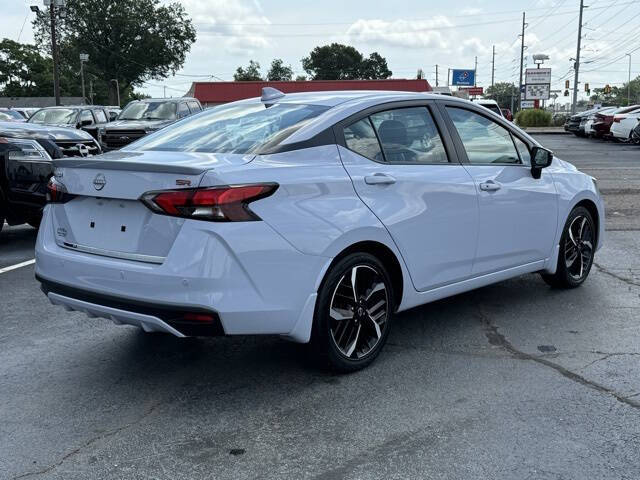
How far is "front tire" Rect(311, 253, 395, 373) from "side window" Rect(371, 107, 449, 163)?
2.49 ft

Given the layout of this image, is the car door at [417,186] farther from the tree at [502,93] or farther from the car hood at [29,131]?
the tree at [502,93]

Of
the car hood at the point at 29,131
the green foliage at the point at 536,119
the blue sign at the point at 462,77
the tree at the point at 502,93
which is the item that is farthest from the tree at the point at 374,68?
the car hood at the point at 29,131

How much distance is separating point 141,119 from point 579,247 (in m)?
14.8

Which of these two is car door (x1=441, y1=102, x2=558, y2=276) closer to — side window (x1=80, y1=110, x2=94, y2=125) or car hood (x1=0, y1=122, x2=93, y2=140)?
car hood (x1=0, y1=122, x2=93, y2=140)

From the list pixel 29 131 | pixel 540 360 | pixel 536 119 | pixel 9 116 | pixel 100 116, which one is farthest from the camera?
pixel 536 119

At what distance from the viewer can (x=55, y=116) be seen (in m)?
21.0

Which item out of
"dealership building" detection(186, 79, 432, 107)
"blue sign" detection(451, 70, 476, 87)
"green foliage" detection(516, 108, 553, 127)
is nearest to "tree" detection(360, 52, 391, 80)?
"blue sign" detection(451, 70, 476, 87)

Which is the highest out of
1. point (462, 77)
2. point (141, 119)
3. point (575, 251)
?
point (462, 77)

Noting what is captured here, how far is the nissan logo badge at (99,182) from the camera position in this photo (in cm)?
383

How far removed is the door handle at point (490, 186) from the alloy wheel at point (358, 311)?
115cm

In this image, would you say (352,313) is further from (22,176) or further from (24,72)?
(24,72)

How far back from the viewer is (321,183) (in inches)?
154

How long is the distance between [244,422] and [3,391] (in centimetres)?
147

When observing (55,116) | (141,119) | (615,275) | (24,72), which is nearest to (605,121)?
(141,119)
